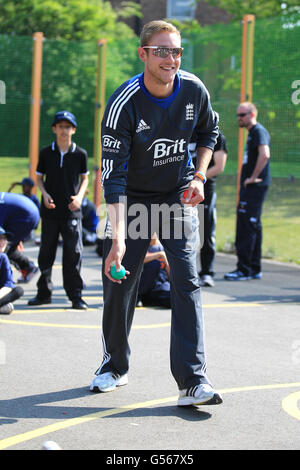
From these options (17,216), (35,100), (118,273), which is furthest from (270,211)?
(118,273)

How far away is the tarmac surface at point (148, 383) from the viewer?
4262mm

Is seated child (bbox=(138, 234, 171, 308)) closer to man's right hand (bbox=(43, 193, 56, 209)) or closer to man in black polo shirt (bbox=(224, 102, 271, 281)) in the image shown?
man's right hand (bbox=(43, 193, 56, 209))

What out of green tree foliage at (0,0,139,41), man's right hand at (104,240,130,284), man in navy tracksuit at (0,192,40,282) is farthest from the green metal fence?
green tree foliage at (0,0,139,41)

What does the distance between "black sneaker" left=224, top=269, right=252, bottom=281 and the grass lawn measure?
6.18 ft

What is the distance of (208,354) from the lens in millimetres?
6328

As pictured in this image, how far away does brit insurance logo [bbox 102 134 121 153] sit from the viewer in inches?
187

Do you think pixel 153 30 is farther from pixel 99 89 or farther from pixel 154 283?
pixel 99 89

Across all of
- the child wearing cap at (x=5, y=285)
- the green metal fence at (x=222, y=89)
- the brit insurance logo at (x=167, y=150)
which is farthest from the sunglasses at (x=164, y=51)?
the green metal fence at (x=222, y=89)

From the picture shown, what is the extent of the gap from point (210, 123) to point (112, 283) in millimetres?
1168

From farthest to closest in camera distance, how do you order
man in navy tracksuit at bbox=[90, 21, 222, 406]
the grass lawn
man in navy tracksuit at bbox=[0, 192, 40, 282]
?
the grass lawn → man in navy tracksuit at bbox=[0, 192, 40, 282] → man in navy tracksuit at bbox=[90, 21, 222, 406]

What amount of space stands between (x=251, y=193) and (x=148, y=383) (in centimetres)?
534

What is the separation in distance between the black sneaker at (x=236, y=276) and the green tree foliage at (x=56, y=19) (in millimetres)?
15542

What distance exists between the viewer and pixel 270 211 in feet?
41.6
